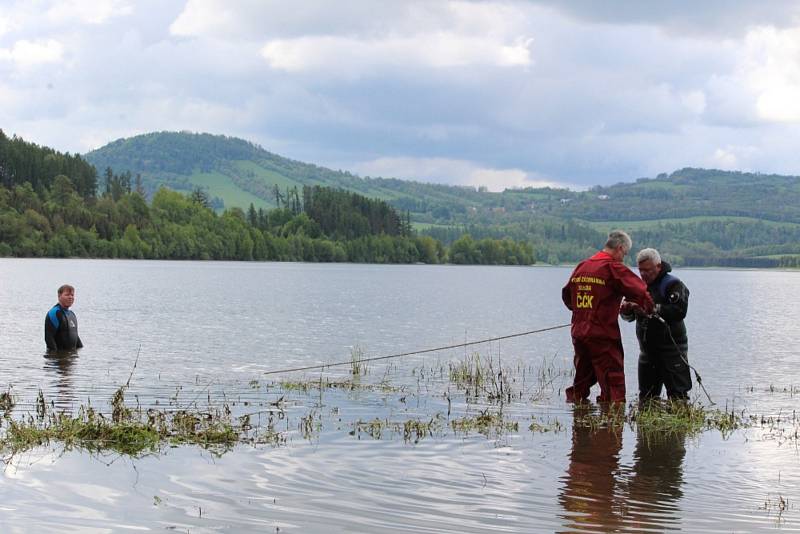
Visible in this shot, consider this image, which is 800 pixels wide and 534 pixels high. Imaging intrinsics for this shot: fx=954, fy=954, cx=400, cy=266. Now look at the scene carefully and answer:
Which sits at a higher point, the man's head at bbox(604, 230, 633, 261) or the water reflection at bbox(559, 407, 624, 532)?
the man's head at bbox(604, 230, 633, 261)

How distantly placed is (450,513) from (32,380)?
13.8 m

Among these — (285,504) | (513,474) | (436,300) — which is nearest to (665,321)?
(513,474)

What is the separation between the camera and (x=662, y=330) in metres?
15.8

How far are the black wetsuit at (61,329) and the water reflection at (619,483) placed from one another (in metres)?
15.4

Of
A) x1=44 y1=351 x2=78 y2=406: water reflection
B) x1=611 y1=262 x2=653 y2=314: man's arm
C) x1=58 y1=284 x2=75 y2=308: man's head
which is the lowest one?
x1=44 y1=351 x2=78 y2=406: water reflection

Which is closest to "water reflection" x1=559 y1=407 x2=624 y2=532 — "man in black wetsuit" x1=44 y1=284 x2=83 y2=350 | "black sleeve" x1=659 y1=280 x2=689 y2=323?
"black sleeve" x1=659 y1=280 x2=689 y2=323

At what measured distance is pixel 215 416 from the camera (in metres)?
15.4

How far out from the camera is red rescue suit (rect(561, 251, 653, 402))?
1480 centimetres

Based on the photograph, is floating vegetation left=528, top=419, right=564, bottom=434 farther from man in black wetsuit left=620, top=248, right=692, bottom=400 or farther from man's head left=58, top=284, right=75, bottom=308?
man's head left=58, top=284, right=75, bottom=308

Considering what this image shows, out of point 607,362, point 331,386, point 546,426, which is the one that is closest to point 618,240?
point 607,362

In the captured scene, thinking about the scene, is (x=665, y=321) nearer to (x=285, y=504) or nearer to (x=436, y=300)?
(x=285, y=504)

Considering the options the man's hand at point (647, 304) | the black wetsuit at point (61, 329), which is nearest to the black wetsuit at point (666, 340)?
the man's hand at point (647, 304)

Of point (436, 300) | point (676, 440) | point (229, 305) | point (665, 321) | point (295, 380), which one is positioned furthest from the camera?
point (436, 300)

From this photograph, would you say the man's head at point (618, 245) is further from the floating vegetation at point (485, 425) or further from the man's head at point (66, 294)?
the man's head at point (66, 294)
